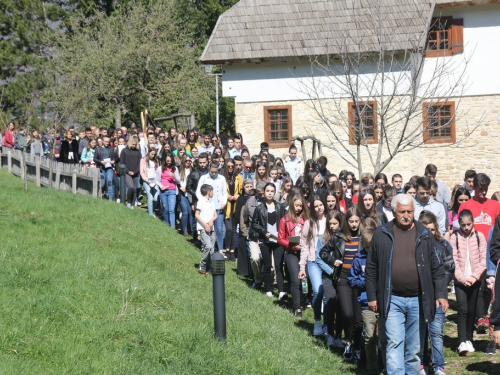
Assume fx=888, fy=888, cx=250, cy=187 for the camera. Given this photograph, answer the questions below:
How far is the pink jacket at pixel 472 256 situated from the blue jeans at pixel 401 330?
Answer: 319cm

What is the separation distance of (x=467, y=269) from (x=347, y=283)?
6.37 feet

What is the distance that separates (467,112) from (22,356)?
25841 millimetres

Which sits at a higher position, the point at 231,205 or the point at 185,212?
the point at 231,205

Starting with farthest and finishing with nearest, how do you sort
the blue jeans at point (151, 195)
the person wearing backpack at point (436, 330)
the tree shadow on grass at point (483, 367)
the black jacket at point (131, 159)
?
the black jacket at point (131, 159), the blue jeans at point (151, 195), the tree shadow on grass at point (483, 367), the person wearing backpack at point (436, 330)

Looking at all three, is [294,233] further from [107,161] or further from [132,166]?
[107,161]

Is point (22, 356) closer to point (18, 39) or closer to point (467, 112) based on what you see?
point (467, 112)

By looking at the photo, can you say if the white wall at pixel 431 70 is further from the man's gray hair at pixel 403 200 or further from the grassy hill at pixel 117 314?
the man's gray hair at pixel 403 200

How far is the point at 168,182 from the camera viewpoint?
19547mm

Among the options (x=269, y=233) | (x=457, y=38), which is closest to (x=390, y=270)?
(x=269, y=233)

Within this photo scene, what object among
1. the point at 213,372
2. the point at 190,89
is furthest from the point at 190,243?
the point at 190,89

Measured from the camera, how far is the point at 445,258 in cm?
1102

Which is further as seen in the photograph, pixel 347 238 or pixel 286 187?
pixel 286 187

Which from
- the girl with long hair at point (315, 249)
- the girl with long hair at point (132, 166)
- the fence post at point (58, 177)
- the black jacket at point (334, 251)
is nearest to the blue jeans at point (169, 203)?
the girl with long hair at point (132, 166)

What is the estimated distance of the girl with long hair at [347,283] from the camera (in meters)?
11.1
